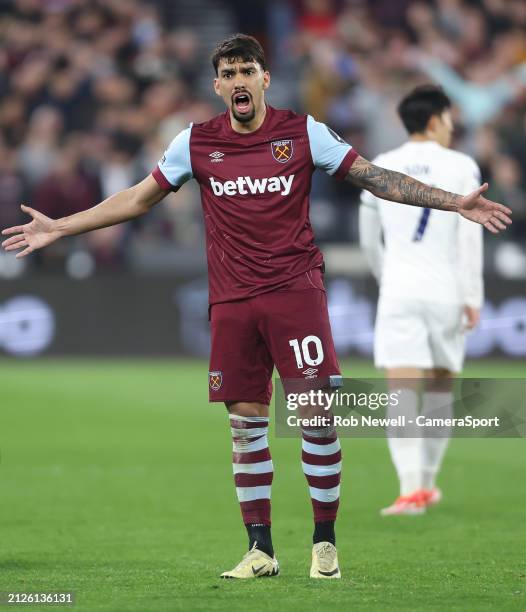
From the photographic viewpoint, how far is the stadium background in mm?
6902

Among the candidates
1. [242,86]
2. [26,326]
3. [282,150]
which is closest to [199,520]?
[282,150]

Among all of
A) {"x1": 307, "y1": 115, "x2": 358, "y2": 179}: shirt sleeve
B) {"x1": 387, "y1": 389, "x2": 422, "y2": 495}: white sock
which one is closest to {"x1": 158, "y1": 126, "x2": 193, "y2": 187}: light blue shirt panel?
{"x1": 307, "y1": 115, "x2": 358, "y2": 179}: shirt sleeve

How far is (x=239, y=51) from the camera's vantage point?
20.6ft

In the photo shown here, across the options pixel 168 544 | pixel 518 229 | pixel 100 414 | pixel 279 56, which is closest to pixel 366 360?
pixel 518 229

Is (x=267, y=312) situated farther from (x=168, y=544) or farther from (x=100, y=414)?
(x=100, y=414)

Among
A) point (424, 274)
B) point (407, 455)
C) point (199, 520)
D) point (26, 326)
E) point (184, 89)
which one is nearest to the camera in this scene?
point (199, 520)

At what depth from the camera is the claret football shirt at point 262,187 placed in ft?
20.8

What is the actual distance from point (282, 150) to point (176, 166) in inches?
18.7

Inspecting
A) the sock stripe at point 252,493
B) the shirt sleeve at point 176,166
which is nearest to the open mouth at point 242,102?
the shirt sleeve at point 176,166

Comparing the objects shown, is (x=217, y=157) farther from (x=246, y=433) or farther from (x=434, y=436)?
(x=434, y=436)

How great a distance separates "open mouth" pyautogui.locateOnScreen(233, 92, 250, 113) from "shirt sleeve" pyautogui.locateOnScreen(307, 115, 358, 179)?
297 mm

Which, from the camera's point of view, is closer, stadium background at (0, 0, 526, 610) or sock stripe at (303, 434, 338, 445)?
sock stripe at (303, 434, 338, 445)

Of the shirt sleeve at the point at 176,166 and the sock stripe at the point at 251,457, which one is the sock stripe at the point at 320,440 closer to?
the sock stripe at the point at 251,457

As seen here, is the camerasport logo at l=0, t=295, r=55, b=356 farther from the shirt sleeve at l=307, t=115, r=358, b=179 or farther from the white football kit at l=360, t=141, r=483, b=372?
the shirt sleeve at l=307, t=115, r=358, b=179
